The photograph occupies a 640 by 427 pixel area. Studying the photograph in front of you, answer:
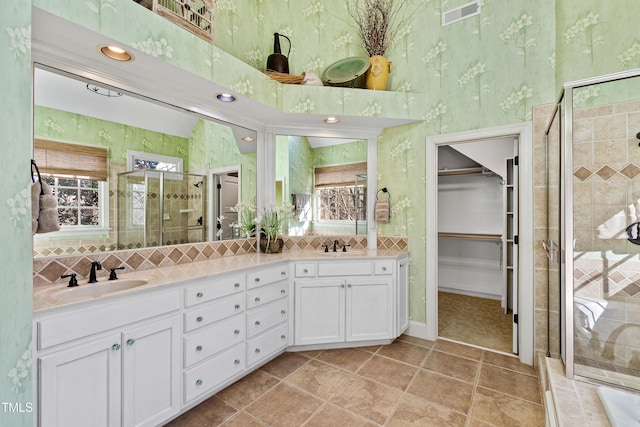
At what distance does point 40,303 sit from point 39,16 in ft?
4.31

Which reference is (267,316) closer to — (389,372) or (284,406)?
(284,406)

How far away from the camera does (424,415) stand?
1.81 metres

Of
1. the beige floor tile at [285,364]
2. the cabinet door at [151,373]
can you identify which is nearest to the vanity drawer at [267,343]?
the beige floor tile at [285,364]

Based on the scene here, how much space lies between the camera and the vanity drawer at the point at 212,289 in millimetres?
1792

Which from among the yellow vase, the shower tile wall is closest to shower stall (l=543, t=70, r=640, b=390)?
the shower tile wall

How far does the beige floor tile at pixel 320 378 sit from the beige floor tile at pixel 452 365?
73 cm

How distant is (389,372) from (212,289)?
1.54 m

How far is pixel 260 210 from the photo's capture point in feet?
9.92

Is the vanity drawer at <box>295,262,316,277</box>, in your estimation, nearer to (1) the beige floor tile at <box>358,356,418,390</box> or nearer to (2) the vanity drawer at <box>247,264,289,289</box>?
(2) the vanity drawer at <box>247,264,289,289</box>

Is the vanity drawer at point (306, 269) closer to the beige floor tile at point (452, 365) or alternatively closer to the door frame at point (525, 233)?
the beige floor tile at point (452, 365)

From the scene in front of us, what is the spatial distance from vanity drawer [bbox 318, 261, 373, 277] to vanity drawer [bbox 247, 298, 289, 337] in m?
0.42

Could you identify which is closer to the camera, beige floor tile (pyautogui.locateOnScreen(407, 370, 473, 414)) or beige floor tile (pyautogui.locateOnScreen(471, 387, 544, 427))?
beige floor tile (pyautogui.locateOnScreen(471, 387, 544, 427))

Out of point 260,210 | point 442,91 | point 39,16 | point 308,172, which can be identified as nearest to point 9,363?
point 39,16

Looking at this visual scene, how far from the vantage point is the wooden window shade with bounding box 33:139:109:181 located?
1.67 m
